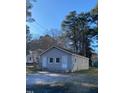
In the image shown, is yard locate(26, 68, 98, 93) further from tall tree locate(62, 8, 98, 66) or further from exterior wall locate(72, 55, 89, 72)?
tall tree locate(62, 8, 98, 66)

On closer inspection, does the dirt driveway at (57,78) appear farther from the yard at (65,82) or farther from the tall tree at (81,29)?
the tall tree at (81,29)

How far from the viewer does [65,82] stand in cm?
168

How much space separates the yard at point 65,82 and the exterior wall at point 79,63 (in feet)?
0.10

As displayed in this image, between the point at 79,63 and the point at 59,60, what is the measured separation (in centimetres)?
15

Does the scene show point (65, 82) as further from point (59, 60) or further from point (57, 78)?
point (59, 60)

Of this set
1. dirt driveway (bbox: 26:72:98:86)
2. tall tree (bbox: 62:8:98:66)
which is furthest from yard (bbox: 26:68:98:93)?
tall tree (bbox: 62:8:98:66)

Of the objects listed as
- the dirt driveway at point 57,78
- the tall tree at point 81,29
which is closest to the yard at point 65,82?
the dirt driveway at point 57,78

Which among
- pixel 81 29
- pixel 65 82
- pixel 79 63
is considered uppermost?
pixel 81 29

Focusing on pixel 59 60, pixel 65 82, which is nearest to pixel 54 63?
pixel 59 60

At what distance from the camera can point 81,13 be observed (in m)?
1.70

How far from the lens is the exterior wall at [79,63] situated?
169cm
